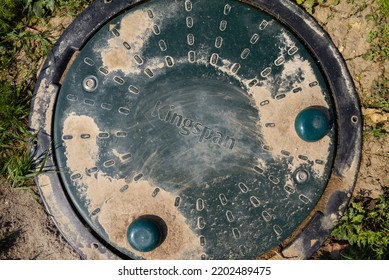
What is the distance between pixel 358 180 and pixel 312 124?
0.48 m

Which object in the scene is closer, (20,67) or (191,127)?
(191,127)

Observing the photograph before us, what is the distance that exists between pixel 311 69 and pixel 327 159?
421 mm

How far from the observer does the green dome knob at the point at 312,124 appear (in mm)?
1899

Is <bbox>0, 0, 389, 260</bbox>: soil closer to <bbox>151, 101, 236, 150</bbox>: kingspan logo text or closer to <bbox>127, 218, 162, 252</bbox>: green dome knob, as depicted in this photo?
<bbox>127, 218, 162, 252</bbox>: green dome knob

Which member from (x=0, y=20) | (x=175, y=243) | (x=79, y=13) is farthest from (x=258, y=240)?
(x=0, y=20)

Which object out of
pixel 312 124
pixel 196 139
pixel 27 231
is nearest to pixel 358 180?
pixel 312 124

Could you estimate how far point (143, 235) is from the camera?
1.87 m

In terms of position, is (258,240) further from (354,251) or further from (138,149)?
(138,149)

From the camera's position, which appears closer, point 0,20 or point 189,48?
point 189,48

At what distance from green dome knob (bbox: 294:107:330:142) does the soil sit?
1.24 feet

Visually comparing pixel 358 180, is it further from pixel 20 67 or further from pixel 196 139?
pixel 20 67

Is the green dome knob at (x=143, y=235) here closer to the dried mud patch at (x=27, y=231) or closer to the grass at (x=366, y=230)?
the dried mud patch at (x=27, y=231)

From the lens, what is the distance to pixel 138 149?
196 cm

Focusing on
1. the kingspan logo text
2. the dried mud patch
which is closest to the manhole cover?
the kingspan logo text
